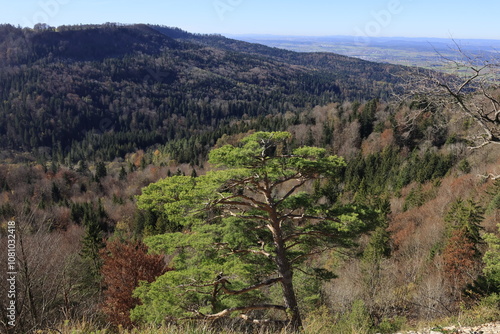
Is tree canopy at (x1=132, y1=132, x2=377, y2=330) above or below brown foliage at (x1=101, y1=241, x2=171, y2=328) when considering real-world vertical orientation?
above

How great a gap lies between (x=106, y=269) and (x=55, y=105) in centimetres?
16343

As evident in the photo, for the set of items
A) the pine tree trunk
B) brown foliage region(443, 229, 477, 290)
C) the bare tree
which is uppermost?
the bare tree

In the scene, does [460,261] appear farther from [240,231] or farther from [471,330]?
[240,231]

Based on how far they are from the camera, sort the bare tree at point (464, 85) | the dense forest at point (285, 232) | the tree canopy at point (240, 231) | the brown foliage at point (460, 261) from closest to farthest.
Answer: the bare tree at point (464, 85) → the dense forest at point (285, 232) → the tree canopy at point (240, 231) → the brown foliage at point (460, 261)

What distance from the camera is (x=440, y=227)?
26516 millimetres

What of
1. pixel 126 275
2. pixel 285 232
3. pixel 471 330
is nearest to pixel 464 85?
pixel 471 330

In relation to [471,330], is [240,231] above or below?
above

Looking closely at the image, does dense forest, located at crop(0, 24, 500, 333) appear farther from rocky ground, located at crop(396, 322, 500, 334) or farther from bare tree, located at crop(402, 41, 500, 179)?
rocky ground, located at crop(396, 322, 500, 334)

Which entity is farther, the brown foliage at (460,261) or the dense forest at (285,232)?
the brown foliage at (460,261)

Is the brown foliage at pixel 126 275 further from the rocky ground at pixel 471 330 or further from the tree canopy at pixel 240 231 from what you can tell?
the rocky ground at pixel 471 330

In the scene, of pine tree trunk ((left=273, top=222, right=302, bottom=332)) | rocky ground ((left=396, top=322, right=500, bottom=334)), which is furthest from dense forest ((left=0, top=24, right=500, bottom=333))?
rocky ground ((left=396, top=322, right=500, bottom=334))

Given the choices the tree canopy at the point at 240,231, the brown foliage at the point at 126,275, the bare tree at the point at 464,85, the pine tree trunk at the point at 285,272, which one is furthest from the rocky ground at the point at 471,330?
the brown foliage at the point at 126,275

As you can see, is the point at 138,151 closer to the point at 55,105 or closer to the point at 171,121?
the point at 171,121

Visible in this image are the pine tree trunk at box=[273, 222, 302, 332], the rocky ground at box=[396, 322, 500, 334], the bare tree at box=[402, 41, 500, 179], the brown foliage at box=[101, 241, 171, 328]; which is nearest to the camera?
the bare tree at box=[402, 41, 500, 179]
